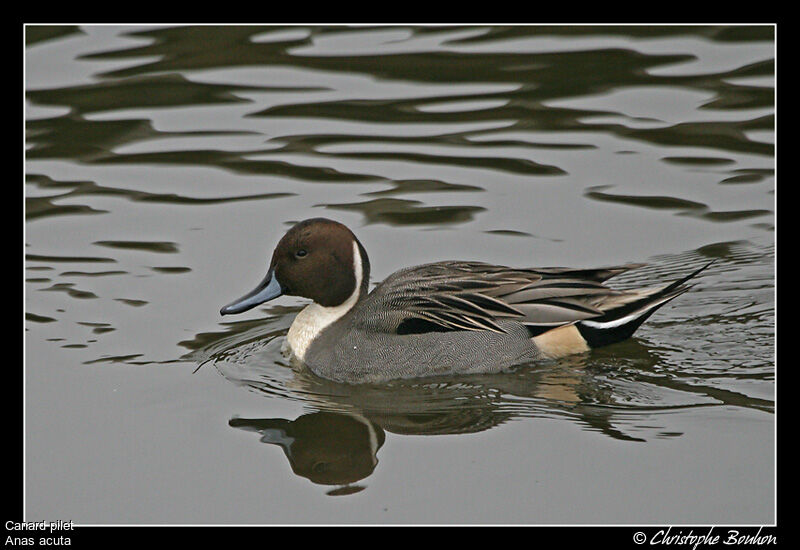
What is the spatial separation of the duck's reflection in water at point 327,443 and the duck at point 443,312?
0.58m

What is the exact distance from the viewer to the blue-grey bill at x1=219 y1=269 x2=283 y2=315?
712 centimetres

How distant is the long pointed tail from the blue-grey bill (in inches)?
68.6

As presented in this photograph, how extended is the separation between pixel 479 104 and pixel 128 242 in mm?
3459

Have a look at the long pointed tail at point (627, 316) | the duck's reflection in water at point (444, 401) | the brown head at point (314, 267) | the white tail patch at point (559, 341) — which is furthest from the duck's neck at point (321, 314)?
the long pointed tail at point (627, 316)

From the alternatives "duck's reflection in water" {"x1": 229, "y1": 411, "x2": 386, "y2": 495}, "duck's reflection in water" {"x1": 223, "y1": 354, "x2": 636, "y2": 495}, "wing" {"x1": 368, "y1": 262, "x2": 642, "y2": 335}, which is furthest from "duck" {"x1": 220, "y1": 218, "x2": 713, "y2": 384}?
"duck's reflection in water" {"x1": 229, "y1": 411, "x2": 386, "y2": 495}

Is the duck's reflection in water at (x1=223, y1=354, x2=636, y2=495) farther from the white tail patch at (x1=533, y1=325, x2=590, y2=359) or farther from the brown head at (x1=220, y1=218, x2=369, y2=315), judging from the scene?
the brown head at (x1=220, y1=218, x2=369, y2=315)

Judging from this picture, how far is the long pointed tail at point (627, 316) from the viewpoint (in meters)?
7.02

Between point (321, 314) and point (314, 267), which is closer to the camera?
point (314, 267)

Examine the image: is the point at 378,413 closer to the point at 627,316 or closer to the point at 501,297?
the point at 501,297

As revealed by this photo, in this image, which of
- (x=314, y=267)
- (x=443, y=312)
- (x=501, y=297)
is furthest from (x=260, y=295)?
(x=501, y=297)

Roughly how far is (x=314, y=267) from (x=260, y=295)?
0.35 metres

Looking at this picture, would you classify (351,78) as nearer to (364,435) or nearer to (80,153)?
(80,153)

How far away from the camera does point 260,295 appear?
7168 mm

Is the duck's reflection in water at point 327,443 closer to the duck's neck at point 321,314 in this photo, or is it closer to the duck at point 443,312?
the duck at point 443,312
